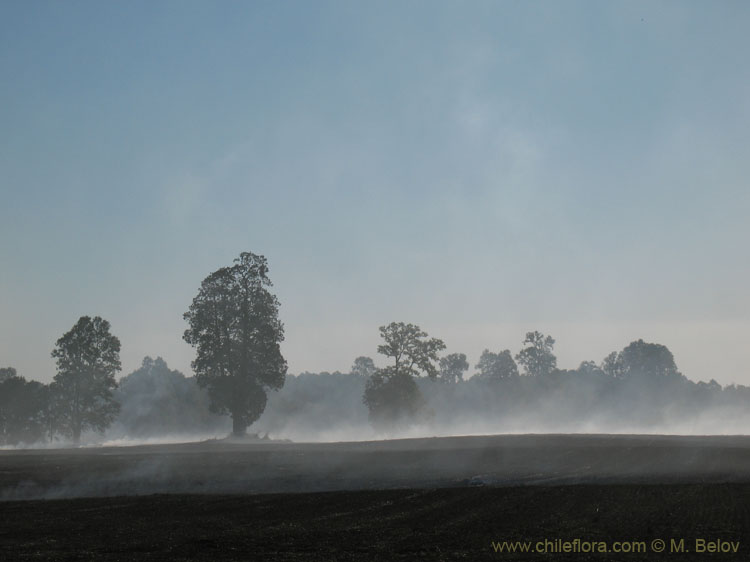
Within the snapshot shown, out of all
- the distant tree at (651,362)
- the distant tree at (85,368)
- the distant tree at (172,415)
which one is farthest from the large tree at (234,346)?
the distant tree at (651,362)

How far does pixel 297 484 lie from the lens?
3759 centimetres

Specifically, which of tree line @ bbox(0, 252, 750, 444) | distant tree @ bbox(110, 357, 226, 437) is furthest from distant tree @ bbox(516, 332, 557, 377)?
distant tree @ bbox(110, 357, 226, 437)

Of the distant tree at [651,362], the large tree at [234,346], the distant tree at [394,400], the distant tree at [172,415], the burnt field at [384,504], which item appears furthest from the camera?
the distant tree at [651,362]

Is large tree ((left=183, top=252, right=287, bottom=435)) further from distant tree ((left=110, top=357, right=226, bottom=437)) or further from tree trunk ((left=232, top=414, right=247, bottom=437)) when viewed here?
distant tree ((left=110, top=357, right=226, bottom=437))

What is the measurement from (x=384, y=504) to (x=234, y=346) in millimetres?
54567

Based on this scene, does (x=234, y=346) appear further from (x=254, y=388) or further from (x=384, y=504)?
(x=384, y=504)

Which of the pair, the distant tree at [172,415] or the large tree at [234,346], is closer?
the large tree at [234,346]

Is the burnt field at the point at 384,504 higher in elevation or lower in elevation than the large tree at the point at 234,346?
lower

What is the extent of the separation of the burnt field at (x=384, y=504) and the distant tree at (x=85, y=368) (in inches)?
1735

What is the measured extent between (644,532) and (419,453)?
100ft

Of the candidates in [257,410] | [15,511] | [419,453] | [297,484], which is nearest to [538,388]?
[257,410]

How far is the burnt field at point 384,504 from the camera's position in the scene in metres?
20.5

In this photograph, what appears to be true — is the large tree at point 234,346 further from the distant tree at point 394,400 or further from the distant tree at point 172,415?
the distant tree at point 172,415

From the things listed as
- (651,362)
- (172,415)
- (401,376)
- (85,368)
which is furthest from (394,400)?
(651,362)
